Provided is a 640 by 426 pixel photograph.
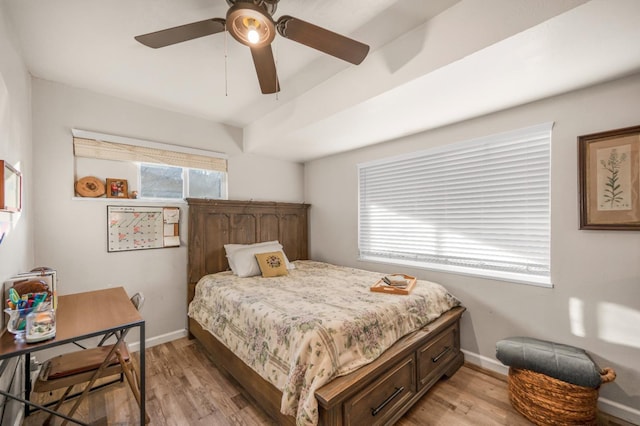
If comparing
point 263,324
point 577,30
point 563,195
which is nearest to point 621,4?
point 577,30

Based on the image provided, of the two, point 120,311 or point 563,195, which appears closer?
point 120,311

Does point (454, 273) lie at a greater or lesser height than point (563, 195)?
lesser

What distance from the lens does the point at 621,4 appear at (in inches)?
46.1

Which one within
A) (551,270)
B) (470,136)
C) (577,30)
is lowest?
(551,270)

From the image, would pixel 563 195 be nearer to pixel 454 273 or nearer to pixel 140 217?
pixel 454 273

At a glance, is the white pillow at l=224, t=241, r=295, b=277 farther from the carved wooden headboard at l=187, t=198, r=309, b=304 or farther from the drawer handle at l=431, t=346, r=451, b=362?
the drawer handle at l=431, t=346, r=451, b=362

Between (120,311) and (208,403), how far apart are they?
3.05 feet

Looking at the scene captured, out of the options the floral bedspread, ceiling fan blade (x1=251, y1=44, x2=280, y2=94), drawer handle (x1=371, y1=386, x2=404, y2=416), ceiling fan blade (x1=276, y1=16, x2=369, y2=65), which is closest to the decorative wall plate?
the floral bedspread

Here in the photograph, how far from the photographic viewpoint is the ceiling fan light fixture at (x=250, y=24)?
122 centimetres

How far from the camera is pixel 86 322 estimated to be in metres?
1.50

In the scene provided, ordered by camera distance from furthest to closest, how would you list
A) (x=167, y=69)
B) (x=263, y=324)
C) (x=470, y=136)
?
(x=470, y=136)
(x=167, y=69)
(x=263, y=324)

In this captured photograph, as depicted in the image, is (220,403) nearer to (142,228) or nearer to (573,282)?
(142,228)

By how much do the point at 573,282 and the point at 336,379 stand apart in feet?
6.21

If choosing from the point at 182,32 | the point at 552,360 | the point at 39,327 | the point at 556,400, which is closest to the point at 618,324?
the point at 552,360
